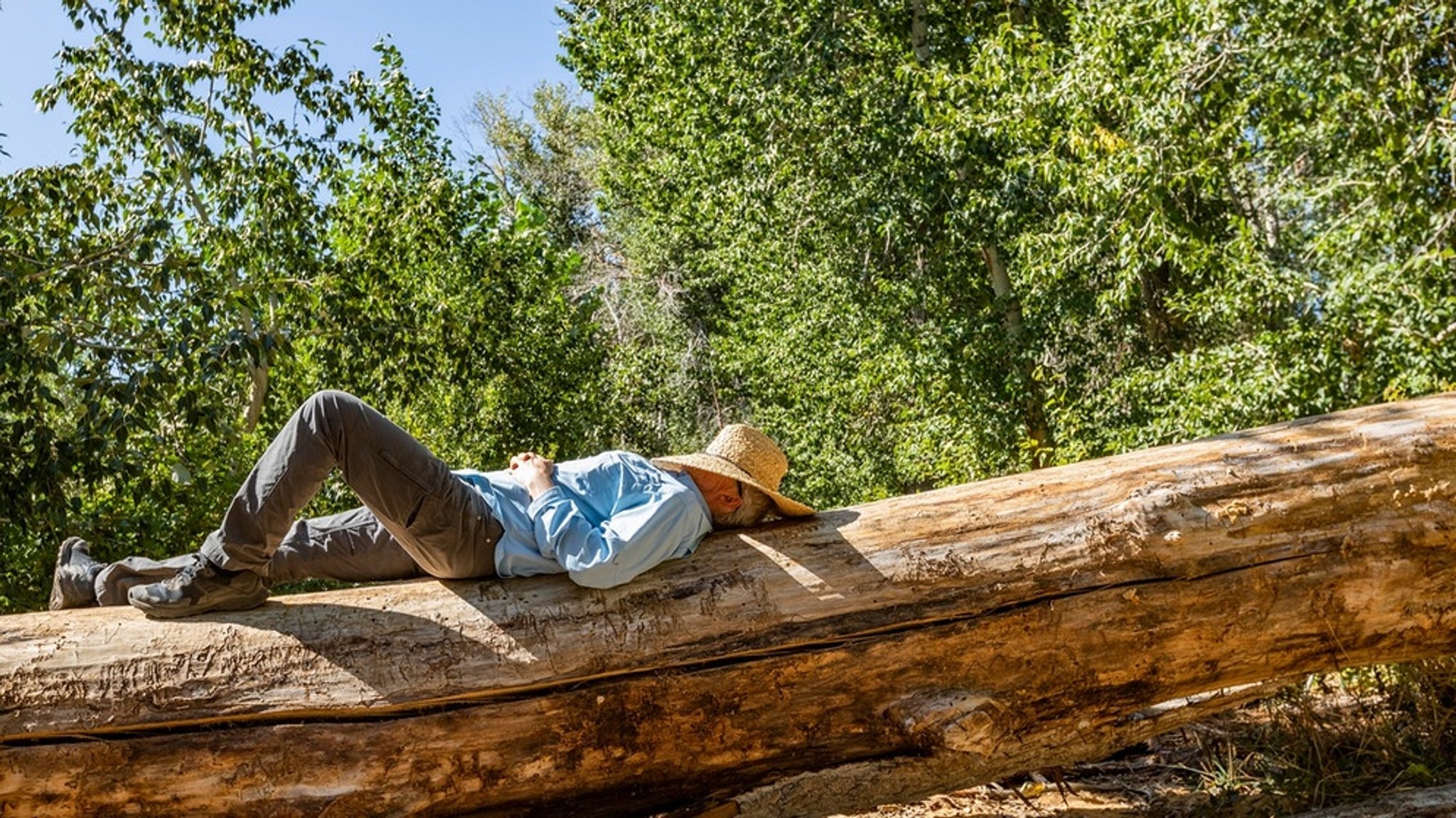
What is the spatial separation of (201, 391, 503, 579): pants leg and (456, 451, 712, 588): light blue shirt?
0.35 ft

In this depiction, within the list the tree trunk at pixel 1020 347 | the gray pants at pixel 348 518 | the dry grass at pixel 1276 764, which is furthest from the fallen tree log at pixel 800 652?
the tree trunk at pixel 1020 347

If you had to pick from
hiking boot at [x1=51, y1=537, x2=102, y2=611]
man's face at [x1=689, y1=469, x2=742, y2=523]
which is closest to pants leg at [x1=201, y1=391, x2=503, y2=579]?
hiking boot at [x1=51, y1=537, x2=102, y2=611]

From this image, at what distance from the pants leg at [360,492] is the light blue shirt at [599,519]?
107 mm

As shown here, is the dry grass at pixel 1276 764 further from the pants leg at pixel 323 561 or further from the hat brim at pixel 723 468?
the pants leg at pixel 323 561

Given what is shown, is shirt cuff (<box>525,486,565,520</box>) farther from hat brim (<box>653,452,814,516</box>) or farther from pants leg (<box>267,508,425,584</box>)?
pants leg (<box>267,508,425,584</box>)

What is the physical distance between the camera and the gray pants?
3.53 metres

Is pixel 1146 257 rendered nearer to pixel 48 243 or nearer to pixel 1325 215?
pixel 48 243

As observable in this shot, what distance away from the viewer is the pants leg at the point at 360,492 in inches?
139

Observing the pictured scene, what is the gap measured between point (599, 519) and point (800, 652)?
824 mm

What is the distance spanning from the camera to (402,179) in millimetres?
12789

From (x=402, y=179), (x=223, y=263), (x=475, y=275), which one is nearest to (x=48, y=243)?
(x=223, y=263)

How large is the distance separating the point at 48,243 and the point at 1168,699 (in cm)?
751

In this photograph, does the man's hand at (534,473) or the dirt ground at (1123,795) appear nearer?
the man's hand at (534,473)

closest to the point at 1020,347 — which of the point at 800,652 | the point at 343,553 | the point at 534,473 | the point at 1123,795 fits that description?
the point at 1123,795
